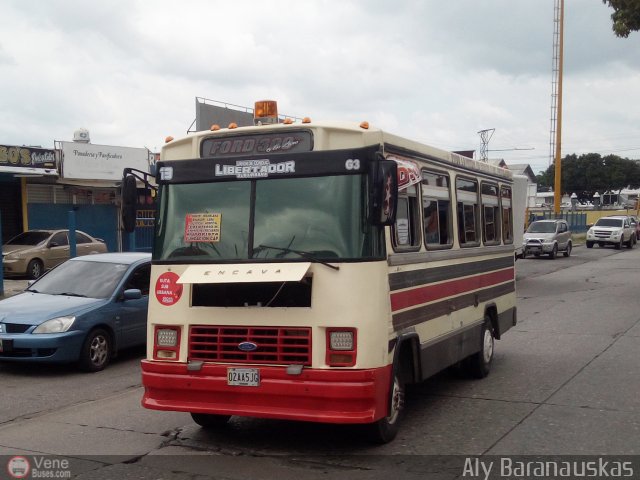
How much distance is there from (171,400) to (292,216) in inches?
72.7

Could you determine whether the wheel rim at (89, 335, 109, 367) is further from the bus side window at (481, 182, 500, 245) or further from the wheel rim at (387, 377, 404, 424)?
the bus side window at (481, 182, 500, 245)

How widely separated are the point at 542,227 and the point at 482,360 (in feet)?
91.6

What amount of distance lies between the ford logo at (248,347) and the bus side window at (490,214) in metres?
4.33

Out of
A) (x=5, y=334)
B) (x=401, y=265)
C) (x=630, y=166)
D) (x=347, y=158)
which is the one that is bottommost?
(x=5, y=334)

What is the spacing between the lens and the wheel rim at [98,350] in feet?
33.1

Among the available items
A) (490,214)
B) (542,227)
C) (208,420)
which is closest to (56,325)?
(208,420)

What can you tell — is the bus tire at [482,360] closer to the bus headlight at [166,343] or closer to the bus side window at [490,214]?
the bus side window at [490,214]

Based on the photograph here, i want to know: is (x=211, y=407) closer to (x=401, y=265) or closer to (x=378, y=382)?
(x=378, y=382)

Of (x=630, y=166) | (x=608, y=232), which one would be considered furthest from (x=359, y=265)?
(x=630, y=166)

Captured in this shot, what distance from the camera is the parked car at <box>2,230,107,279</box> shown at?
21.8 m

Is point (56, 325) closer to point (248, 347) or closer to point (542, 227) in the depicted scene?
point (248, 347)

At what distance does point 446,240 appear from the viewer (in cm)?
804

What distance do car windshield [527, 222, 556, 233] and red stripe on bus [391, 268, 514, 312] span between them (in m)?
26.1

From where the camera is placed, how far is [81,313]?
998cm
